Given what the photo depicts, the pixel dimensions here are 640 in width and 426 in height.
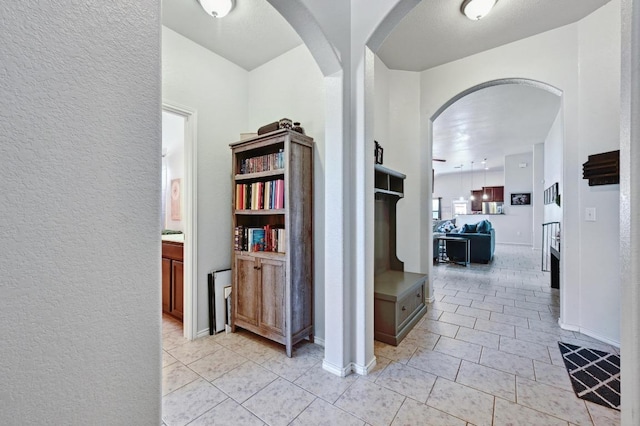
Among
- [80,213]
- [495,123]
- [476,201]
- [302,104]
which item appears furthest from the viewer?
[476,201]

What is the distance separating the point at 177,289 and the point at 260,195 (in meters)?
1.40

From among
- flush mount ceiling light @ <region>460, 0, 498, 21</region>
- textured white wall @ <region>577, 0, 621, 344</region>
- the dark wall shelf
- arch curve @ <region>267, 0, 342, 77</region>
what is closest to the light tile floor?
textured white wall @ <region>577, 0, 621, 344</region>

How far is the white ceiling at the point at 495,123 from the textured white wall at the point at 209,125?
380cm

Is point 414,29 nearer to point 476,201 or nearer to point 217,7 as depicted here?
point 217,7

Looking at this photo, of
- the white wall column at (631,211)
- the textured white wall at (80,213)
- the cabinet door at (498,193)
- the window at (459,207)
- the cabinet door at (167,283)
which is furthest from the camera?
the window at (459,207)

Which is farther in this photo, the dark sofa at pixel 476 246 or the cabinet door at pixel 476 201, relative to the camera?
the cabinet door at pixel 476 201

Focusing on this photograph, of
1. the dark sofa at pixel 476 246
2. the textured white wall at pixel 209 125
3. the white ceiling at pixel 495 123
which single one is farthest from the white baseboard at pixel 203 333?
the dark sofa at pixel 476 246

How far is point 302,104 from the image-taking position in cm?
268

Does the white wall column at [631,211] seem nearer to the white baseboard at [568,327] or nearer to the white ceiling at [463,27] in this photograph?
the white ceiling at [463,27]

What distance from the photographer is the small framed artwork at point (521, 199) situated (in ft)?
28.8

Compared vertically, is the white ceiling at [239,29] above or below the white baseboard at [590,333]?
above

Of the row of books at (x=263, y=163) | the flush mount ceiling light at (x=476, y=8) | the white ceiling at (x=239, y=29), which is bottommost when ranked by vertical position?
the row of books at (x=263, y=163)

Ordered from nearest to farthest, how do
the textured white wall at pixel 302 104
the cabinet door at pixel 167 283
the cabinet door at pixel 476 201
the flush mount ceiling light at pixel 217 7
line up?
the flush mount ceiling light at pixel 217 7 < the textured white wall at pixel 302 104 < the cabinet door at pixel 167 283 < the cabinet door at pixel 476 201

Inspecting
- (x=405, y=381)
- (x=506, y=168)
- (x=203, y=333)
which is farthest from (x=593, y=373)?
(x=506, y=168)
